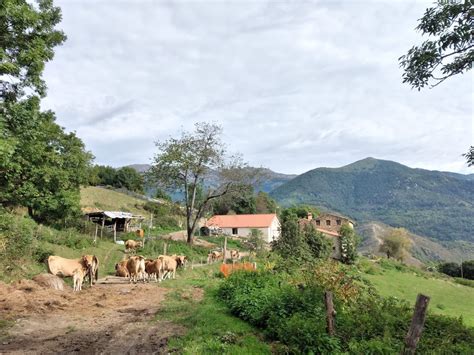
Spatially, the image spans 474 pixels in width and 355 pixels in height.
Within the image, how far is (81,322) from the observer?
33.6ft

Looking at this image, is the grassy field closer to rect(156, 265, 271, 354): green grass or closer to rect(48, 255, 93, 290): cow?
rect(48, 255, 93, 290): cow

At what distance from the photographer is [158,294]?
49.3 feet

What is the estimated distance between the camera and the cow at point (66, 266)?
15859mm

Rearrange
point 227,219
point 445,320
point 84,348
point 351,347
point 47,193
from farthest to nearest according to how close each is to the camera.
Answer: point 227,219, point 47,193, point 445,320, point 84,348, point 351,347

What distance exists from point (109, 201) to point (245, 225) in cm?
2425

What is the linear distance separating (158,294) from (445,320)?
33.9 feet

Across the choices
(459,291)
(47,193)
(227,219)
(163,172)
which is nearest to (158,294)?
(47,193)

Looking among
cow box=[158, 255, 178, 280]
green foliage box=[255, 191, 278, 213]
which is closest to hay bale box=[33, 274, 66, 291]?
cow box=[158, 255, 178, 280]

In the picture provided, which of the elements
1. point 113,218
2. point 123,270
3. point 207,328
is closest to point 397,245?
point 113,218

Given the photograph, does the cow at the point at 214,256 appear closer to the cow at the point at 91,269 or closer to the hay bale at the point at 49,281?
the cow at the point at 91,269

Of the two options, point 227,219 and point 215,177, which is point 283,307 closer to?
point 215,177

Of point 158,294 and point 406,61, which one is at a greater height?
point 406,61

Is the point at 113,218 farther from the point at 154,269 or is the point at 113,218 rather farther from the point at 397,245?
the point at 397,245

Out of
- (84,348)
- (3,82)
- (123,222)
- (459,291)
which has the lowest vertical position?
(459,291)
